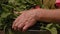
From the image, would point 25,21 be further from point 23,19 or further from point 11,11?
point 11,11

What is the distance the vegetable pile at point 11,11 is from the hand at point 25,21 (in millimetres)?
58

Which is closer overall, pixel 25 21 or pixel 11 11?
pixel 25 21

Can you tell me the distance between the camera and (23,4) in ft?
4.97

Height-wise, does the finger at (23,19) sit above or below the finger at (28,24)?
above

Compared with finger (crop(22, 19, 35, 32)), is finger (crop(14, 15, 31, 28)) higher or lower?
higher

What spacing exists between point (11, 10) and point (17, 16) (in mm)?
84

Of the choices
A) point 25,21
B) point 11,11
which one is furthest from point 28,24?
point 11,11

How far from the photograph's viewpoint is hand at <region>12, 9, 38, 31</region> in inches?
47.0

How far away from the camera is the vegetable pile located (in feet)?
4.15

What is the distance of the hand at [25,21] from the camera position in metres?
1.19

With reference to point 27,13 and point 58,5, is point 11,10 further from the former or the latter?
point 58,5

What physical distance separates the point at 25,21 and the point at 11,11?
0.57ft

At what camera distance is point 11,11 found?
1345mm

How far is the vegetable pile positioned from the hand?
0.19ft
